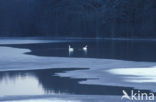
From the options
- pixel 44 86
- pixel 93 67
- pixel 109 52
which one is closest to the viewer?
pixel 44 86

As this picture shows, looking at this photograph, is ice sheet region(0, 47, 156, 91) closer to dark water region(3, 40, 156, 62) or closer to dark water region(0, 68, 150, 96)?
dark water region(0, 68, 150, 96)

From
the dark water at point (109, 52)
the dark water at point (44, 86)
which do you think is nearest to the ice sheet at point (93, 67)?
the dark water at point (44, 86)

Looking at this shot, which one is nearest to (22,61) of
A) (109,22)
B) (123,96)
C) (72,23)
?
(123,96)

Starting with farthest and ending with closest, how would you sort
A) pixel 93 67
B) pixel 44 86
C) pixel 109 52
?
pixel 109 52, pixel 93 67, pixel 44 86

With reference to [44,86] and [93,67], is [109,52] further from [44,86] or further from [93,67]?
[44,86]

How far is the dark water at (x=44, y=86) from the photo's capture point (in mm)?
11495

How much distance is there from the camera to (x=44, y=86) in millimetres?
12594

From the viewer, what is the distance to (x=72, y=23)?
180 feet

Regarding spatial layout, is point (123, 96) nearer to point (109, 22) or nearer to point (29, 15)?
point (109, 22)

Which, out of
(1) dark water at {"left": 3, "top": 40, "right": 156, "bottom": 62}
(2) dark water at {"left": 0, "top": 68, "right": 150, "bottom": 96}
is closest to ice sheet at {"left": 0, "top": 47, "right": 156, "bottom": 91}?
(2) dark water at {"left": 0, "top": 68, "right": 150, "bottom": 96}

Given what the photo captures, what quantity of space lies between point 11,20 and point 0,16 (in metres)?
2.27

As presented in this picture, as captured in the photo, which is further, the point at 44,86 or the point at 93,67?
the point at 93,67

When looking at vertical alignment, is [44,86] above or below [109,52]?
above

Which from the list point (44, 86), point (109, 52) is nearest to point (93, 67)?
point (44, 86)
